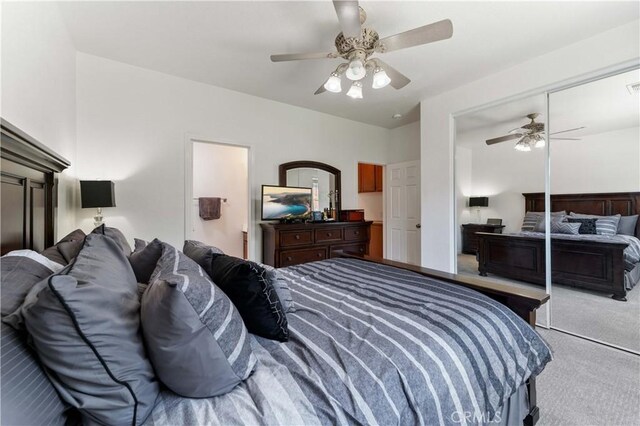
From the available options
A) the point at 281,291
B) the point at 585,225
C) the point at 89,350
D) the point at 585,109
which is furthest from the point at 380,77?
the point at 585,225

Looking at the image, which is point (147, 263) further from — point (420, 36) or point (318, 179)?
point (318, 179)

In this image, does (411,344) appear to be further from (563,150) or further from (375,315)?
(563,150)

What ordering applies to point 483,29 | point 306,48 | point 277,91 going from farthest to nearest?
point 277,91 → point 306,48 → point 483,29

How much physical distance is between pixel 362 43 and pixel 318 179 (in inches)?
95.7

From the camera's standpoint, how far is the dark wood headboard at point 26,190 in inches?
48.1

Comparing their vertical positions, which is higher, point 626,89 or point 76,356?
point 626,89

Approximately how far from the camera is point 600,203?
2547 millimetres

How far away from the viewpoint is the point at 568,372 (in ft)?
6.39

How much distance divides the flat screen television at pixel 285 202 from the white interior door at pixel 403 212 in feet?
6.09

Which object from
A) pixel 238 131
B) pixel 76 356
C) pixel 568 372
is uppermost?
pixel 238 131

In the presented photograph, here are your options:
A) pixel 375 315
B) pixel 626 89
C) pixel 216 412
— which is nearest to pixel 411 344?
pixel 375 315

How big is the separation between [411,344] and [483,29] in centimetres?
264

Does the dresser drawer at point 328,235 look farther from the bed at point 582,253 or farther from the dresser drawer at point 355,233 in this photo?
the bed at point 582,253

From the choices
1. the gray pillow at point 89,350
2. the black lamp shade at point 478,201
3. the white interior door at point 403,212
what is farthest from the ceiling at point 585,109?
the gray pillow at point 89,350
